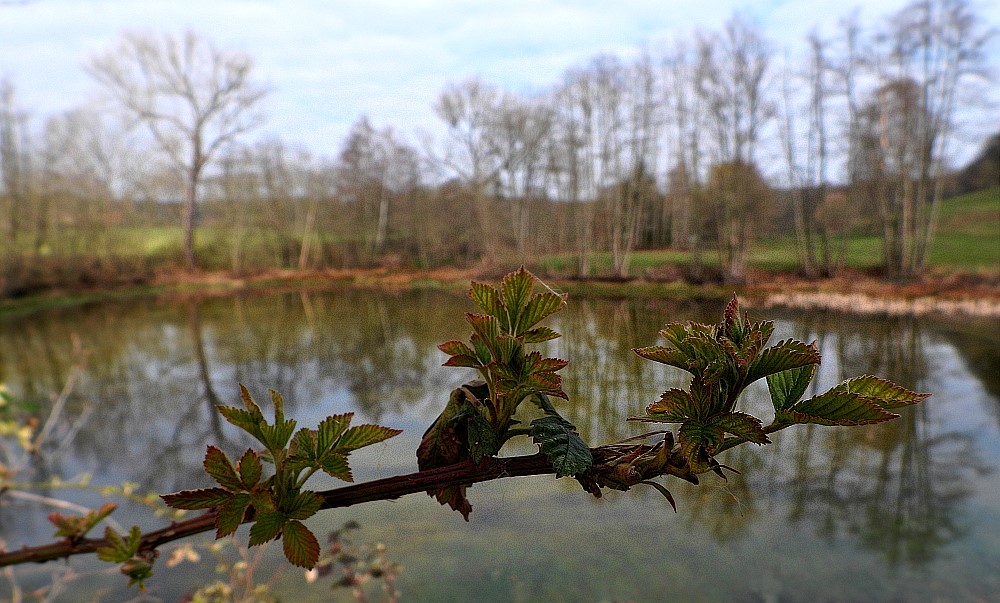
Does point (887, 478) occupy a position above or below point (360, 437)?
below

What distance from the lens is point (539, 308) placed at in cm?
43

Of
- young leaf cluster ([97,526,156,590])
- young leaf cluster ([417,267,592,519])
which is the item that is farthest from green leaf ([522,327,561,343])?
young leaf cluster ([97,526,156,590])

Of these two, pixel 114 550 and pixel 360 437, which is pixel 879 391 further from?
pixel 114 550

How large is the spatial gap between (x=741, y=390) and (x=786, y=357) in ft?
0.13

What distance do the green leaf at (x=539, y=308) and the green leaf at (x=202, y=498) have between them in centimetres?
29

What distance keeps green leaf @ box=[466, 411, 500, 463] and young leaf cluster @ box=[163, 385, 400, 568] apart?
94 mm

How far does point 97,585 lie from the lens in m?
4.14

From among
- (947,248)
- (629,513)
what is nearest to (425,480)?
(629,513)

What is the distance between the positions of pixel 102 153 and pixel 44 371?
71.5 feet

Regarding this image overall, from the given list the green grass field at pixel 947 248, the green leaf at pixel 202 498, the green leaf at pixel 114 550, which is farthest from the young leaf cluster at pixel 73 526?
the green grass field at pixel 947 248

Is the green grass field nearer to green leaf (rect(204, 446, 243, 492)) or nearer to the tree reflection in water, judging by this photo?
the tree reflection in water

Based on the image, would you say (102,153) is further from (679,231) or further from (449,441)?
(449,441)

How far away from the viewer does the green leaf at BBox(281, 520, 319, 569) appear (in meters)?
0.46

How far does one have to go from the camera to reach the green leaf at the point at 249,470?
453 mm
